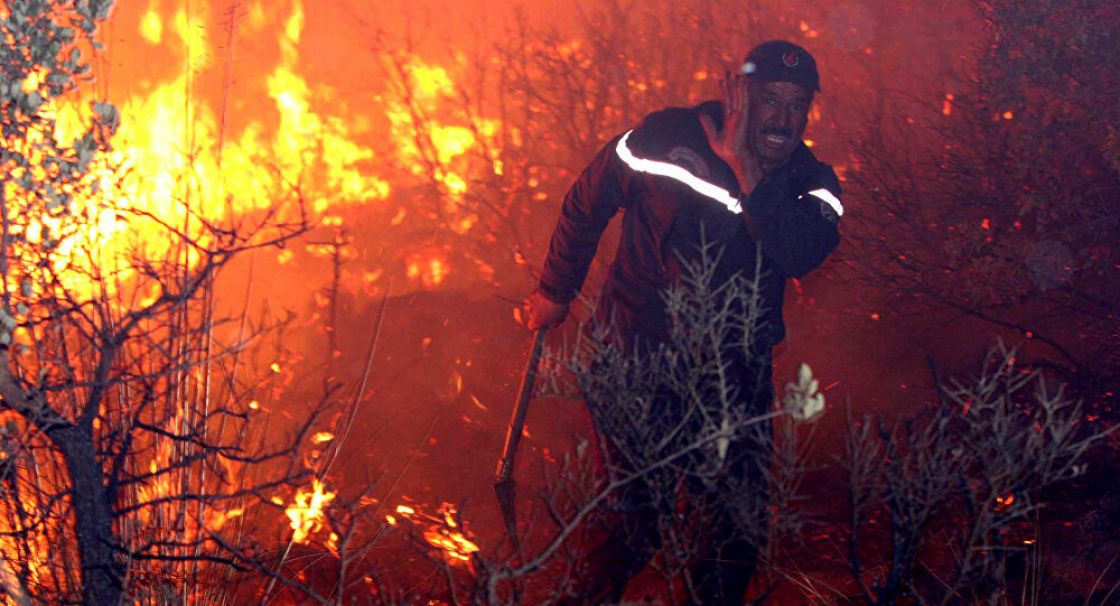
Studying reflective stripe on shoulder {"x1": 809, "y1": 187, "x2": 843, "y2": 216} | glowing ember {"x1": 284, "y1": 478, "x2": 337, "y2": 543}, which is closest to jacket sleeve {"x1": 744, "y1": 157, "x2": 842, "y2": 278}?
reflective stripe on shoulder {"x1": 809, "y1": 187, "x2": 843, "y2": 216}

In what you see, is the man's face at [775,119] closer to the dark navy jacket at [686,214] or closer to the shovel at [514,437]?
the dark navy jacket at [686,214]

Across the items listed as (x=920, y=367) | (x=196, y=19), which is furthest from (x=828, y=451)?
(x=196, y=19)

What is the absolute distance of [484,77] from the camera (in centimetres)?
682

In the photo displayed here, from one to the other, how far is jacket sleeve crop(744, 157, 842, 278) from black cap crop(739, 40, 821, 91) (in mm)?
373

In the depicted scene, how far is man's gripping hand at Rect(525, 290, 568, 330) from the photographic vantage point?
13.2 ft

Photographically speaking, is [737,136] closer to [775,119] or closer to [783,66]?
[775,119]

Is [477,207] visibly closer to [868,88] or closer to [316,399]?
[316,399]

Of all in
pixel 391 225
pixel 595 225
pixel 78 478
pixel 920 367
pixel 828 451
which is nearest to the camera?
pixel 78 478

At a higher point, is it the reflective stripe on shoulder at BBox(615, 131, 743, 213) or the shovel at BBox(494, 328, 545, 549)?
the reflective stripe on shoulder at BBox(615, 131, 743, 213)

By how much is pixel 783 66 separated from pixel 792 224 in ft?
2.01

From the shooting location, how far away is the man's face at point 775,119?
3.68 metres

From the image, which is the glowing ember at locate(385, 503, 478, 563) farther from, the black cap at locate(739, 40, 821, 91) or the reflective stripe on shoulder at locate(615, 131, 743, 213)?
the black cap at locate(739, 40, 821, 91)

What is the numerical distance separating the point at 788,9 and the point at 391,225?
297 centimetres

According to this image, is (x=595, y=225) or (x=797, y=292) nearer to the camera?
(x=595, y=225)
